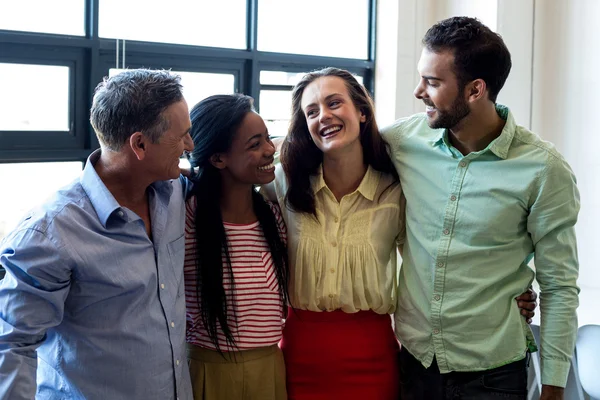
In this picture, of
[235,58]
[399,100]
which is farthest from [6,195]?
[399,100]

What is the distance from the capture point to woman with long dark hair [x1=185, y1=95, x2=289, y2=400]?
1.78 metres

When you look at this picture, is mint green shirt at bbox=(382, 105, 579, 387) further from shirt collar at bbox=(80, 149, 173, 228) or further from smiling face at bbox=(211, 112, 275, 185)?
shirt collar at bbox=(80, 149, 173, 228)

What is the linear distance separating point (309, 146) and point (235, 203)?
0.89 feet

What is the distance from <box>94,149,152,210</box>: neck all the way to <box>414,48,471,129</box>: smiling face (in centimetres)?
73

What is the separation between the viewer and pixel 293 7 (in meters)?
3.62

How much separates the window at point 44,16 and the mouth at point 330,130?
137 centimetres

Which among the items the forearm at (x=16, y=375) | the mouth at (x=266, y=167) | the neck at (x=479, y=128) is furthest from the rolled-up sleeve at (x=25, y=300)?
the neck at (x=479, y=128)

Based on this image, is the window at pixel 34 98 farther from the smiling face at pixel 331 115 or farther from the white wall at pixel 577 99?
the white wall at pixel 577 99

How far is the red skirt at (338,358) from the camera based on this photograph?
6.16ft

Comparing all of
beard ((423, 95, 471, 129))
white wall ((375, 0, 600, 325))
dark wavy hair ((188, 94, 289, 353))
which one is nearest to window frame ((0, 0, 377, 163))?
white wall ((375, 0, 600, 325))

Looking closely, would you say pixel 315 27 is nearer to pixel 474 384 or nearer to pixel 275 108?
pixel 275 108

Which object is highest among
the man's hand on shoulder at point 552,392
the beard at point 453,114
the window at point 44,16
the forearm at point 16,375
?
the window at point 44,16

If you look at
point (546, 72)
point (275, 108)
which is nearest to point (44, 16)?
point (275, 108)

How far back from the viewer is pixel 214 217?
1812 mm
